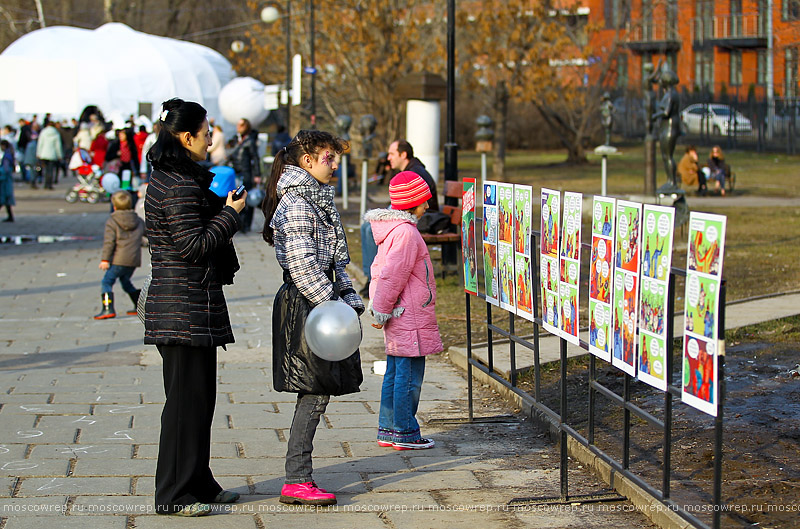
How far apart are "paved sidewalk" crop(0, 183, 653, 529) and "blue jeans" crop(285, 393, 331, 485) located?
0.66 ft

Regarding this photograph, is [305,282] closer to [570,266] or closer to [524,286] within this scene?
[570,266]

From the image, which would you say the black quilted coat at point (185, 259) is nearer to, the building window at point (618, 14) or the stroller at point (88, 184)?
the stroller at point (88, 184)

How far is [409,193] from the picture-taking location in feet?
20.2

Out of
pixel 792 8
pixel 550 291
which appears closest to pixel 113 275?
pixel 550 291

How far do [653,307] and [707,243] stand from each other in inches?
21.6

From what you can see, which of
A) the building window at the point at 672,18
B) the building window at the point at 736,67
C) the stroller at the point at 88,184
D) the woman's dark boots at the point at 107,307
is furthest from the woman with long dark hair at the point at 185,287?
the building window at the point at 736,67

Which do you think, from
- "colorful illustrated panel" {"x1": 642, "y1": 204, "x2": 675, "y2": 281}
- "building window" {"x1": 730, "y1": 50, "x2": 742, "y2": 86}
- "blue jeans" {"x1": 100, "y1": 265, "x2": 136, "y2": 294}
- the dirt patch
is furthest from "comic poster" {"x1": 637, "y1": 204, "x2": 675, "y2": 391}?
"building window" {"x1": 730, "y1": 50, "x2": 742, "y2": 86}

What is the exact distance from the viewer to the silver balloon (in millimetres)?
4848

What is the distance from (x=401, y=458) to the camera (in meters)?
6.05

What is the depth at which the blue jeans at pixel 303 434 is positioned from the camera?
16.7 ft

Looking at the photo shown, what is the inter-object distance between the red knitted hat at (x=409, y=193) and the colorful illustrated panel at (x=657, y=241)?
1.98 metres

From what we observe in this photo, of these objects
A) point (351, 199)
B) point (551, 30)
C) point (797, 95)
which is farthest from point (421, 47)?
point (797, 95)

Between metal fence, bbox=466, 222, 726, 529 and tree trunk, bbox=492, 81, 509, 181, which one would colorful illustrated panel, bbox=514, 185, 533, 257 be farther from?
tree trunk, bbox=492, 81, 509, 181

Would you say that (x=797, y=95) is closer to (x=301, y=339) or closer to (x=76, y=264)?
(x=76, y=264)
